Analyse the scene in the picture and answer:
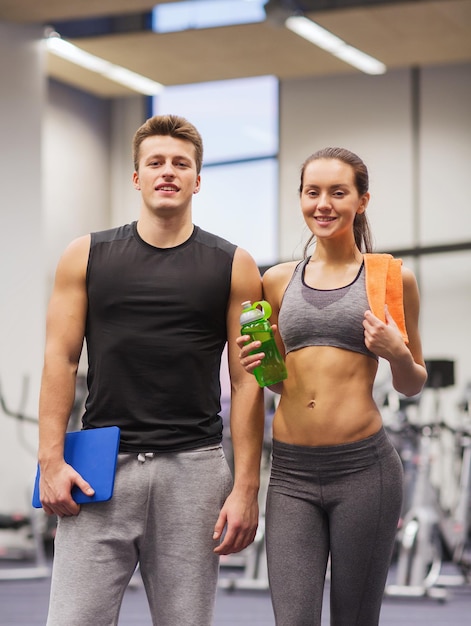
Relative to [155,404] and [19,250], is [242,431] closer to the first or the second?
[155,404]

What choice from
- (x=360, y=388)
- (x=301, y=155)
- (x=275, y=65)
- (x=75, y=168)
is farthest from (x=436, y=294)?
(x=360, y=388)

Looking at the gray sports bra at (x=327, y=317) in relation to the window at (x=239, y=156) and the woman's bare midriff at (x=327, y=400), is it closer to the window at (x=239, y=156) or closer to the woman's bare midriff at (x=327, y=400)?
the woman's bare midriff at (x=327, y=400)

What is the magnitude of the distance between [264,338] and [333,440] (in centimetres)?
27

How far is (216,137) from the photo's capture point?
9703 millimetres

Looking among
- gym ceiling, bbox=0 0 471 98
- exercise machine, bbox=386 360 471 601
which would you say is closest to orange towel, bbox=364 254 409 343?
exercise machine, bbox=386 360 471 601

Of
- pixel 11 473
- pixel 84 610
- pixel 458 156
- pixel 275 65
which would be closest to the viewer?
pixel 84 610

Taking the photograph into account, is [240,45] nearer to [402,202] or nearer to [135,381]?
[402,202]

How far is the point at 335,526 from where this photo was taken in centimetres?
219

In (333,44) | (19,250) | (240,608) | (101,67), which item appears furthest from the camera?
(101,67)

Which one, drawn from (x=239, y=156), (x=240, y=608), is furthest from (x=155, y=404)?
(x=239, y=156)

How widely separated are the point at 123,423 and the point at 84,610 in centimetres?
38

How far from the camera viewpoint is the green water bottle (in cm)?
211

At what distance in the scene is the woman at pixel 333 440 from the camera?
7.11 ft

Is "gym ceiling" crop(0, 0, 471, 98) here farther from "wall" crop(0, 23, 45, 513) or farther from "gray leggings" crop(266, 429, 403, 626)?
"gray leggings" crop(266, 429, 403, 626)
